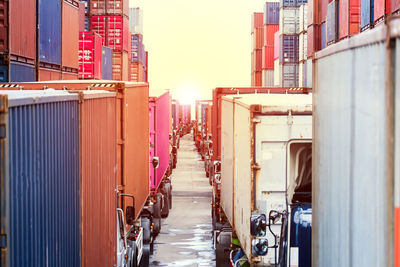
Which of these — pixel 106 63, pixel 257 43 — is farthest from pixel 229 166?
pixel 257 43

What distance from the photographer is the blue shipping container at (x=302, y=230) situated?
7.98 meters

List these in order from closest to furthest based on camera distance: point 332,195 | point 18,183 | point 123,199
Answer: point 18,183, point 332,195, point 123,199

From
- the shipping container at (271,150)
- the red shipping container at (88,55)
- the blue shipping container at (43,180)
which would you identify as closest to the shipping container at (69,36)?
the red shipping container at (88,55)

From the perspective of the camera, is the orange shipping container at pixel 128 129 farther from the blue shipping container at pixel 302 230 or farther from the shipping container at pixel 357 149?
the shipping container at pixel 357 149

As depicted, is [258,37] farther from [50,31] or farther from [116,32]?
[50,31]

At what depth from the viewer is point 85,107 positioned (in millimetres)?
7598

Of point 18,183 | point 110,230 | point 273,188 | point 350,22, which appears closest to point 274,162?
point 273,188

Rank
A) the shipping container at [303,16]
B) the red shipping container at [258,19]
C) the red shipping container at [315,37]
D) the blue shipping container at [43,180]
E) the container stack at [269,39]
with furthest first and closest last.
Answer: the red shipping container at [258,19] < the container stack at [269,39] < the shipping container at [303,16] < the red shipping container at [315,37] < the blue shipping container at [43,180]

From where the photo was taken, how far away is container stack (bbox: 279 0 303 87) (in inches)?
1939

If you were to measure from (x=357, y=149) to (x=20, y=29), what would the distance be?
1474cm

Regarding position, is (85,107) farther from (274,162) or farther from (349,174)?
(349,174)

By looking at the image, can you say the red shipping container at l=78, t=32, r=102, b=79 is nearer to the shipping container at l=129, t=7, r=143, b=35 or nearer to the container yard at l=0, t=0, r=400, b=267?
the container yard at l=0, t=0, r=400, b=267

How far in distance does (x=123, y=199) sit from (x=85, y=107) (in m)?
4.15

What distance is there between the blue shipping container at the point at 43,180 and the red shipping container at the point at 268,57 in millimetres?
52863
